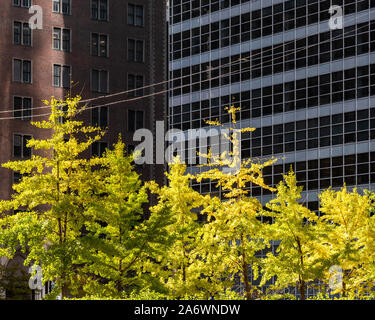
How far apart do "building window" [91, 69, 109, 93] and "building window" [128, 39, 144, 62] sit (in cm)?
437

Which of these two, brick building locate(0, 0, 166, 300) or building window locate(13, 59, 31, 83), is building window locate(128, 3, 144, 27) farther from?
building window locate(13, 59, 31, 83)

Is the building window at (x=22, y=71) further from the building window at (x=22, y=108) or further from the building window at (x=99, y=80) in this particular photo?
the building window at (x=99, y=80)

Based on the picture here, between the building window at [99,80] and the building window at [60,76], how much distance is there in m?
3.46

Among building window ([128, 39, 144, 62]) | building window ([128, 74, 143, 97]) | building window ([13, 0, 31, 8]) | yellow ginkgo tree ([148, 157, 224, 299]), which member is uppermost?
building window ([13, 0, 31, 8])

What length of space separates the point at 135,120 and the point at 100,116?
4829 mm

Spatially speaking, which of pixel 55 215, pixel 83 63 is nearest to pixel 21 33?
pixel 83 63

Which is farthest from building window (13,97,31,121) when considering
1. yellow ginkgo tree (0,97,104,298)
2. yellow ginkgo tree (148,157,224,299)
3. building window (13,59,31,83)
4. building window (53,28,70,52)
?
yellow ginkgo tree (0,97,104,298)

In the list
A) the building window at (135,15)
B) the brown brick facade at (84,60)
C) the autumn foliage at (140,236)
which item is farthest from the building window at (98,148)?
the autumn foliage at (140,236)

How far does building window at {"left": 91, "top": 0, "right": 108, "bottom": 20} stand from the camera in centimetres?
10050

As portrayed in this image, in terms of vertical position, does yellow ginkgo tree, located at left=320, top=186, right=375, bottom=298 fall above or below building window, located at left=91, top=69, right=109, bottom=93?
below

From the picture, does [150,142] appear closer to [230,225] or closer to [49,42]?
[49,42]

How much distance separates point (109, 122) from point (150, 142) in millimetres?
6106

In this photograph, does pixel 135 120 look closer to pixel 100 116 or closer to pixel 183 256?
pixel 100 116

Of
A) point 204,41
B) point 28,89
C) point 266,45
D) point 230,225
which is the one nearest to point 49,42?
point 28,89
